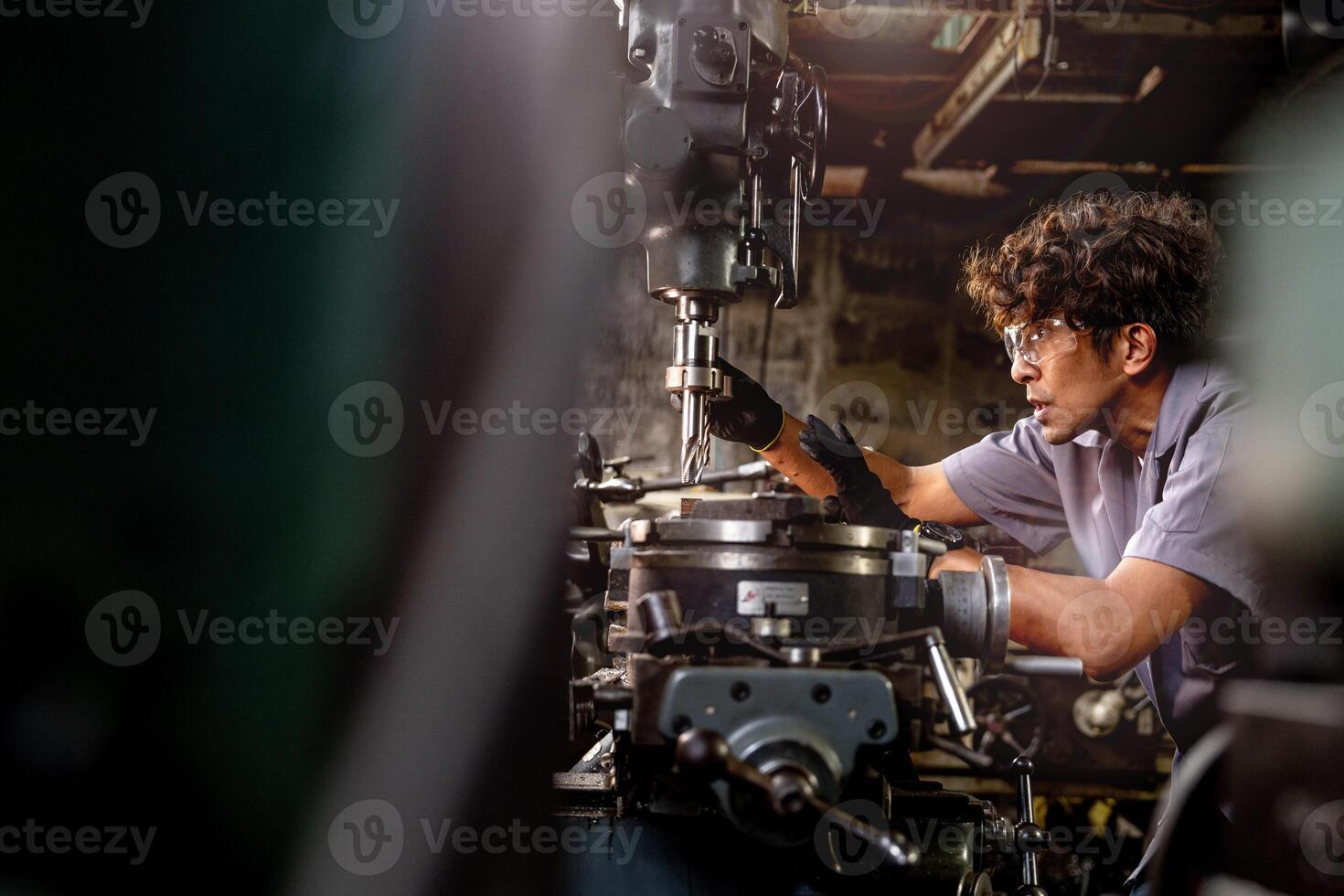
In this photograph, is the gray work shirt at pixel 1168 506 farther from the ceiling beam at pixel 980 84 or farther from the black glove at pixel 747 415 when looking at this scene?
the ceiling beam at pixel 980 84

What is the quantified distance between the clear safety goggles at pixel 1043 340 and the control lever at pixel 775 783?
1475 mm

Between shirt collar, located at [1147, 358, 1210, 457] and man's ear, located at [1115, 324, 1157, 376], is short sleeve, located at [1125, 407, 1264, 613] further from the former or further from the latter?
man's ear, located at [1115, 324, 1157, 376]

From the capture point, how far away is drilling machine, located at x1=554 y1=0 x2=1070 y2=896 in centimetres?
76

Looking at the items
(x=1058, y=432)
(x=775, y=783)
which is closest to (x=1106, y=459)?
(x=1058, y=432)

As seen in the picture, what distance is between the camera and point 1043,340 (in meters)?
1.97

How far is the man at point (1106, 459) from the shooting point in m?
1.61

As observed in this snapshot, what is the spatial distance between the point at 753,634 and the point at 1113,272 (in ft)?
4.88

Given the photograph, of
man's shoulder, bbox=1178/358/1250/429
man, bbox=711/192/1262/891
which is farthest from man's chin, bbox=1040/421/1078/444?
man's shoulder, bbox=1178/358/1250/429

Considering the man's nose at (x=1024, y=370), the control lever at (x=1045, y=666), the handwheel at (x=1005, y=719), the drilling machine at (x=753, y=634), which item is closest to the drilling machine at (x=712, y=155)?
the drilling machine at (x=753, y=634)

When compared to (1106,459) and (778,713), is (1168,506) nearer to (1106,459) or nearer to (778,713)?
(1106,459)

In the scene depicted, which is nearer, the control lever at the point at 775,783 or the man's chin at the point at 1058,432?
the control lever at the point at 775,783

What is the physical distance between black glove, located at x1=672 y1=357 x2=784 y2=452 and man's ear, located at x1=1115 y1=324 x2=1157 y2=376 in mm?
705

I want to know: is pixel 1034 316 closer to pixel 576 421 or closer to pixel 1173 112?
pixel 576 421

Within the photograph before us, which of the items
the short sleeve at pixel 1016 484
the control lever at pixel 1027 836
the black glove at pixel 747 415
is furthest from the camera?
the short sleeve at pixel 1016 484
